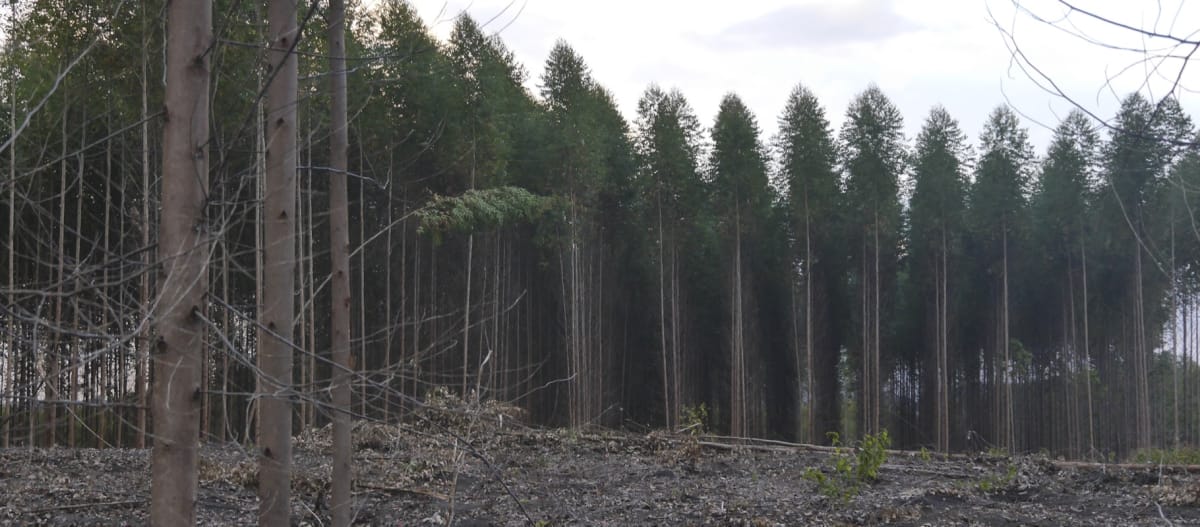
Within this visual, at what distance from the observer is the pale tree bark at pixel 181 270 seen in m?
2.35

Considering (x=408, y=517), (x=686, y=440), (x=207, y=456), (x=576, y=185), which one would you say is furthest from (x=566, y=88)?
(x=408, y=517)

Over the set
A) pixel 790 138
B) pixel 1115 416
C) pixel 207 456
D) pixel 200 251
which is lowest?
pixel 1115 416

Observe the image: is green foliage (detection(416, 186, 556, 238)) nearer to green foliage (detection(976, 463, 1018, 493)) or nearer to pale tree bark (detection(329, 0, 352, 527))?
pale tree bark (detection(329, 0, 352, 527))

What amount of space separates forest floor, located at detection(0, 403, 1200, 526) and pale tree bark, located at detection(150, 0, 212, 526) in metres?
3.26

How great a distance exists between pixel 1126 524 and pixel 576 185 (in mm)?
14784

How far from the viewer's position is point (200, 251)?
2.39 meters

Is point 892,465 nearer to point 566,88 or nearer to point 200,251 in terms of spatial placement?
point 200,251

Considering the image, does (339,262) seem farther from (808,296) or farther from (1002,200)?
(1002,200)

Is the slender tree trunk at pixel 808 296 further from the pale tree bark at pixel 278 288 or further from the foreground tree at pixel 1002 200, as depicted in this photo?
the pale tree bark at pixel 278 288

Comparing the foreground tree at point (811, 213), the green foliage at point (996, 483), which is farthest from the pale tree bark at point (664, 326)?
the green foliage at point (996, 483)

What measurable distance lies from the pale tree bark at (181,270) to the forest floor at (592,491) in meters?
3.26

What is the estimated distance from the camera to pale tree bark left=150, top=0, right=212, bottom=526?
2.35 meters

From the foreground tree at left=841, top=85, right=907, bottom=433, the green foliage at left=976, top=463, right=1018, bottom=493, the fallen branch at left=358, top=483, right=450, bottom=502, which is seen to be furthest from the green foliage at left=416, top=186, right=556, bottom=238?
the foreground tree at left=841, top=85, right=907, bottom=433

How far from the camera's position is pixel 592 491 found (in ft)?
28.0
